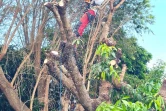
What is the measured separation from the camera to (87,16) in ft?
21.0

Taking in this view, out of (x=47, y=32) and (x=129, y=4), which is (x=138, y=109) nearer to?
(x=47, y=32)

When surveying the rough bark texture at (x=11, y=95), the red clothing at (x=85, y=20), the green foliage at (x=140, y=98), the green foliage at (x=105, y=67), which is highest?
the red clothing at (x=85, y=20)

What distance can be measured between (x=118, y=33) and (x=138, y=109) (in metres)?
4.44

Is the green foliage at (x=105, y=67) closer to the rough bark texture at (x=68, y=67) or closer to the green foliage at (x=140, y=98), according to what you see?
the rough bark texture at (x=68, y=67)

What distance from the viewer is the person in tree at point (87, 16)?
633 cm

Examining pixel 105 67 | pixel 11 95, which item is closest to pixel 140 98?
pixel 105 67

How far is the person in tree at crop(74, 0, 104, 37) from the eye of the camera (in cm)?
633

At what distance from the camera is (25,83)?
7520 millimetres

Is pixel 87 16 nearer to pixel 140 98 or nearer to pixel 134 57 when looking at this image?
pixel 140 98

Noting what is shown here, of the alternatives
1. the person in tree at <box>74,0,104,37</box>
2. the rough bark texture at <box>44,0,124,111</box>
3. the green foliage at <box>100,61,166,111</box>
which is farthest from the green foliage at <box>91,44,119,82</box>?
the person in tree at <box>74,0,104,37</box>

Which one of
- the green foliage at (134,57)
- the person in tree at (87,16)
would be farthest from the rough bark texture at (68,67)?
the green foliage at (134,57)

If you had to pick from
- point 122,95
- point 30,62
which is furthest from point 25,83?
point 122,95

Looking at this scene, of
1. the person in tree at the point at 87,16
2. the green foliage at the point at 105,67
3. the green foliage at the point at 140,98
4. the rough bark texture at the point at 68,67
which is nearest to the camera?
the green foliage at the point at 140,98

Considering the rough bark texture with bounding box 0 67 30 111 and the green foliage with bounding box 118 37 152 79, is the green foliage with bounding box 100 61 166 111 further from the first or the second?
the green foliage with bounding box 118 37 152 79
